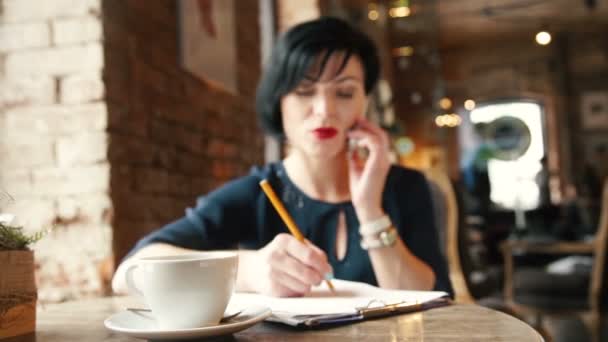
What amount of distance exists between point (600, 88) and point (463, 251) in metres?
7.12

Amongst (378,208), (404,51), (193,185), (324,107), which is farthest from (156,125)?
(404,51)

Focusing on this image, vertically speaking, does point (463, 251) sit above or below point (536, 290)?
above

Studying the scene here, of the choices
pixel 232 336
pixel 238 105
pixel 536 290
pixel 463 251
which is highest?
pixel 238 105

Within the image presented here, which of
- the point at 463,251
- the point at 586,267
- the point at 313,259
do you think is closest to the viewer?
the point at 313,259

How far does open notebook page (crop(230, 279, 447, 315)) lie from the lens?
723 mm

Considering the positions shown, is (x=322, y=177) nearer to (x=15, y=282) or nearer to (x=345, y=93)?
(x=345, y=93)

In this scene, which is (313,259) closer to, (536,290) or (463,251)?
(463,251)

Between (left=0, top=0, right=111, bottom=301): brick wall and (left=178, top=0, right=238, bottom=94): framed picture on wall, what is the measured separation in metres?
0.54

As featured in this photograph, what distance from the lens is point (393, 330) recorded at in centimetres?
63

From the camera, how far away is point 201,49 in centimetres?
217

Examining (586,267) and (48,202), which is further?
(586,267)

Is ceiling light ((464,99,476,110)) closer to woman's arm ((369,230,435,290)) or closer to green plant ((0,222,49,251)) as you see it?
woman's arm ((369,230,435,290))

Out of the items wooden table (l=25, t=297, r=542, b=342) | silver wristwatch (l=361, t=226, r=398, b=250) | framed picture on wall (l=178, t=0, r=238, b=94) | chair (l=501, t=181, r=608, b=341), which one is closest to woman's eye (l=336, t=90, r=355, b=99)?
silver wristwatch (l=361, t=226, r=398, b=250)

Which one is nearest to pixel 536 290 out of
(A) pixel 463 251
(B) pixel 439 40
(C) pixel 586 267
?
(C) pixel 586 267
